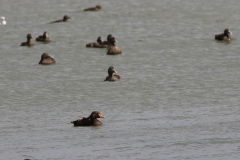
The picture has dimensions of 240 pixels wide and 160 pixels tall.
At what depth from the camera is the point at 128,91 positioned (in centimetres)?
2136

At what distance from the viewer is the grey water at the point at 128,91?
47.0 feet

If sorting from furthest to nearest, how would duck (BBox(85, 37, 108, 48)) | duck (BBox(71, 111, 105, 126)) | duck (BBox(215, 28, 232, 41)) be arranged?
duck (BBox(215, 28, 232, 41))
duck (BBox(85, 37, 108, 48))
duck (BBox(71, 111, 105, 126))

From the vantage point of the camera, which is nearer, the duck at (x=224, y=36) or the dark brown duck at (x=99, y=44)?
the dark brown duck at (x=99, y=44)

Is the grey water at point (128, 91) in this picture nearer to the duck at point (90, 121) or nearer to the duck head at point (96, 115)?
the duck at point (90, 121)

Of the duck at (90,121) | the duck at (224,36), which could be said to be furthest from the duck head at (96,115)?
the duck at (224,36)

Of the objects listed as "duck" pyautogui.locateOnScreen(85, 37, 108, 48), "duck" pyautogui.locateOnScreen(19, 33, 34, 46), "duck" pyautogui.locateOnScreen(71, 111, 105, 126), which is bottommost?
"duck" pyautogui.locateOnScreen(71, 111, 105, 126)

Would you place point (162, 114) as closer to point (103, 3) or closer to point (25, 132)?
point (25, 132)

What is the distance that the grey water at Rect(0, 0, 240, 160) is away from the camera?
1432 cm

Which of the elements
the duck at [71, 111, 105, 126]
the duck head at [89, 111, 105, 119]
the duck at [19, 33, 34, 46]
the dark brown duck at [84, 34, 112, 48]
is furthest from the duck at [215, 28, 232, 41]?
the duck head at [89, 111, 105, 119]

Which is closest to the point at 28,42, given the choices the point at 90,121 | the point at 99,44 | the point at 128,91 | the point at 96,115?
the point at 99,44

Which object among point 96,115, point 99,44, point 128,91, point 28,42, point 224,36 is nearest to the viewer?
point 96,115

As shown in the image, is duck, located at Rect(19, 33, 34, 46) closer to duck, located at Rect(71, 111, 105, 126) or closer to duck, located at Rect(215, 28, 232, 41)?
duck, located at Rect(215, 28, 232, 41)

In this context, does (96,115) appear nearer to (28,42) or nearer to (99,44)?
(99,44)

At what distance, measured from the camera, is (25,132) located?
15797 mm
